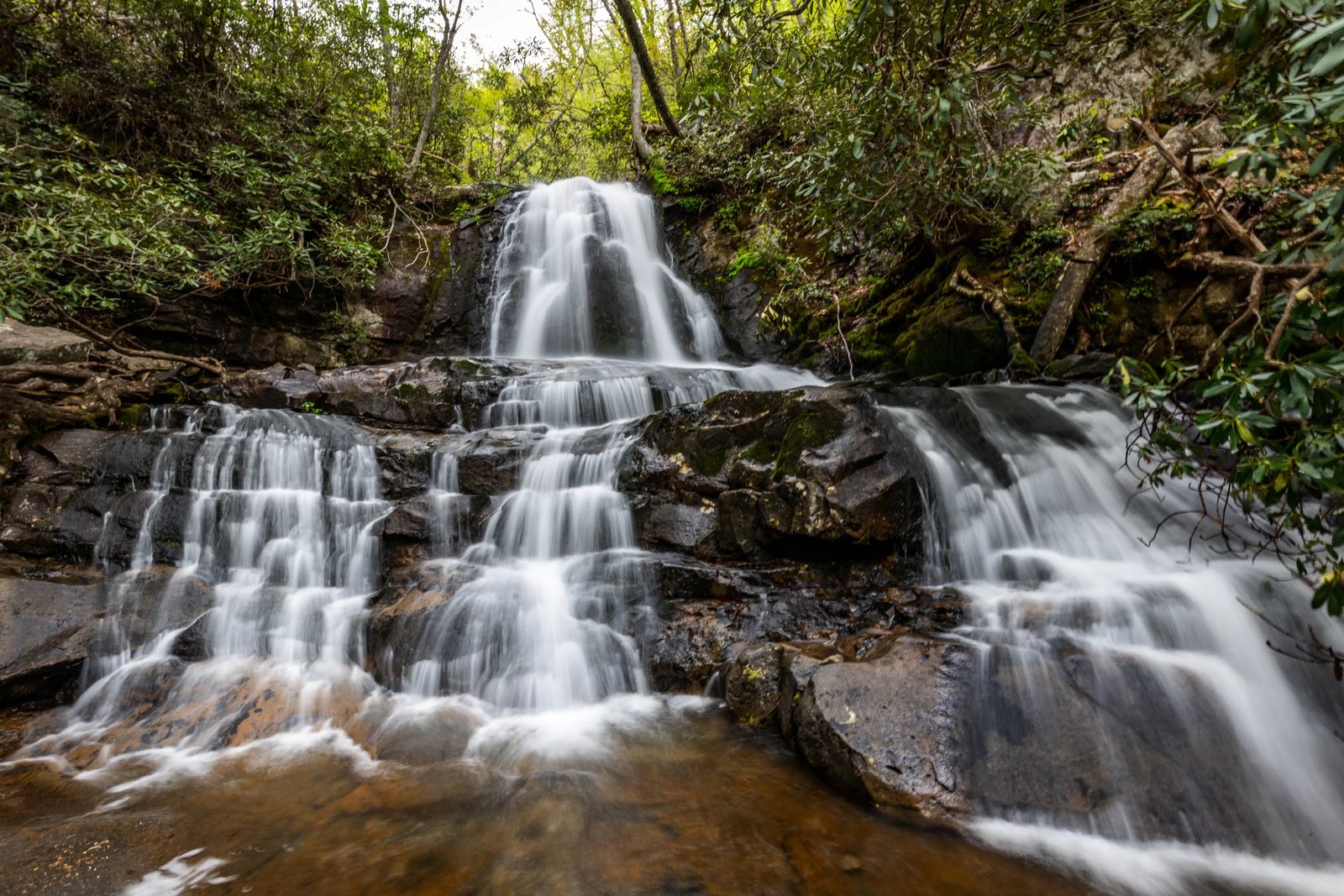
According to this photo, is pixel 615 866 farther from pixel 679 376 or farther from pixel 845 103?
pixel 679 376

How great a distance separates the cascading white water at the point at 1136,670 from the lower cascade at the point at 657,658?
16 mm

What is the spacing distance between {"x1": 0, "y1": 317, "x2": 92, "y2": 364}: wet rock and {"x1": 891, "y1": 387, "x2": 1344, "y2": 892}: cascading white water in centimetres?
863

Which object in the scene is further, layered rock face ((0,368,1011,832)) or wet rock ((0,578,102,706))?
wet rock ((0,578,102,706))

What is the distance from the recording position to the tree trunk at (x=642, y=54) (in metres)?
8.32

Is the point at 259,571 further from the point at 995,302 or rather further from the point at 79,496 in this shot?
the point at 995,302

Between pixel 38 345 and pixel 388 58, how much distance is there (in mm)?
10056

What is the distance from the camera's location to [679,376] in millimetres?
7852

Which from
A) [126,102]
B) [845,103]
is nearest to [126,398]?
[126,102]

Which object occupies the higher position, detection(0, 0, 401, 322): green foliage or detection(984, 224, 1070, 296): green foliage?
detection(0, 0, 401, 322): green foliage

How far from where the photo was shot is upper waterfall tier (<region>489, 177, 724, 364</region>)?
1069 centimetres

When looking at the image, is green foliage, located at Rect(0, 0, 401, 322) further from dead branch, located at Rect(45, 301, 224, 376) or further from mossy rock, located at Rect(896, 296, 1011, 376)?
mossy rock, located at Rect(896, 296, 1011, 376)

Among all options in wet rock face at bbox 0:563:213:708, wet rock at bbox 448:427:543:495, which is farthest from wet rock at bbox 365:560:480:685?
wet rock face at bbox 0:563:213:708

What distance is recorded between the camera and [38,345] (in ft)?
19.1

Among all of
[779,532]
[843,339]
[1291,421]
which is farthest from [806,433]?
[843,339]
